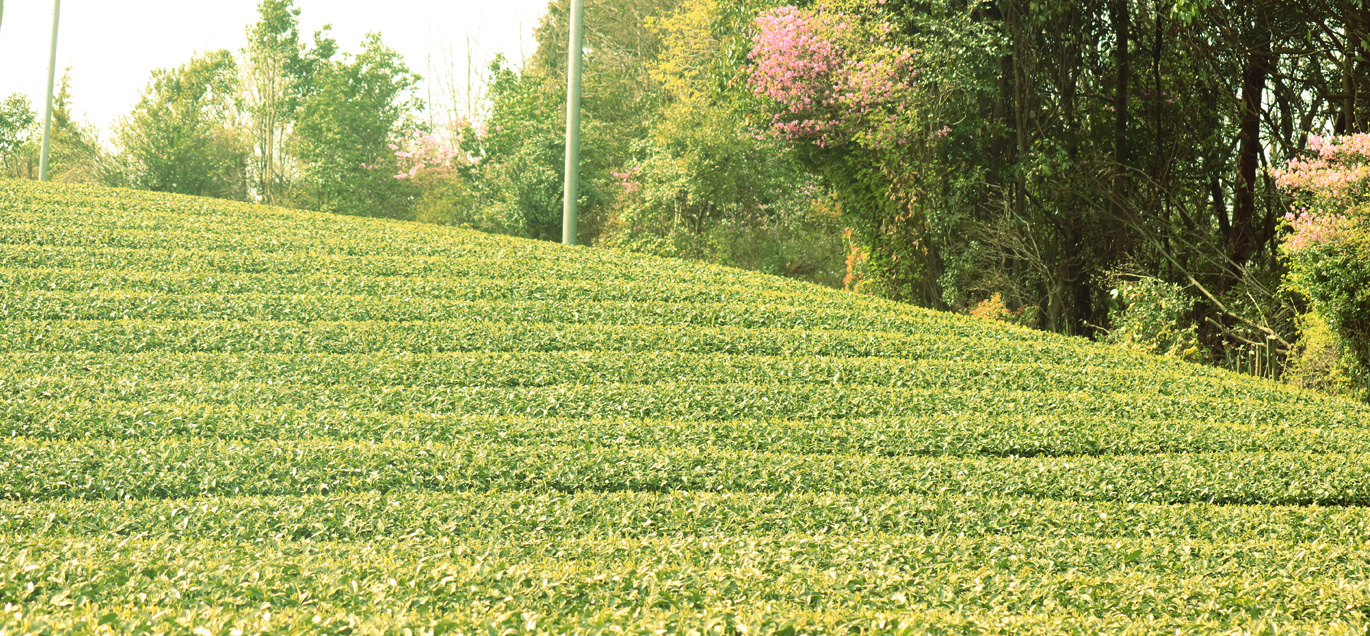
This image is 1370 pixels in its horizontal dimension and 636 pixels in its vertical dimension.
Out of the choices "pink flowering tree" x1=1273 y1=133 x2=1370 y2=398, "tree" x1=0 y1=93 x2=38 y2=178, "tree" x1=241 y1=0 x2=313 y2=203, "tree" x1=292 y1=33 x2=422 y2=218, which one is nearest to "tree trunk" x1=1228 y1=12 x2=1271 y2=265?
"pink flowering tree" x1=1273 y1=133 x2=1370 y2=398

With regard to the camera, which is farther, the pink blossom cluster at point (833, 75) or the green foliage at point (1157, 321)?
the pink blossom cluster at point (833, 75)

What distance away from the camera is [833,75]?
11.8 m

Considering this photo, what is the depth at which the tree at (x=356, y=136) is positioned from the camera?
23.9 metres

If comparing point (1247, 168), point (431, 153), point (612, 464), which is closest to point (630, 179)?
point (431, 153)

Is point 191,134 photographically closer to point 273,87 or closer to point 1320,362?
point 273,87

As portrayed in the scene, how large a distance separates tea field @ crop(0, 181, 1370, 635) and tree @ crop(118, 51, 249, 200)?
15.3m

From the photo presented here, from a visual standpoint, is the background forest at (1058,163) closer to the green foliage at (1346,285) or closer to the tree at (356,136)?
the green foliage at (1346,285)

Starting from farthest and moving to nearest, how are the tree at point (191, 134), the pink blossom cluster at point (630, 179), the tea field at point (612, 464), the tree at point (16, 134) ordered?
the tree at point (16, 134) → the tree at point (191, 134) → the pink blossom cluster at point (630, 179) → the tea field at point (612, 464)

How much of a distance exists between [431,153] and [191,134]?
6510 mm

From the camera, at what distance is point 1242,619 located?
345cm

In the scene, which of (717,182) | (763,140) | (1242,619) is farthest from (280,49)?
(1242,619)

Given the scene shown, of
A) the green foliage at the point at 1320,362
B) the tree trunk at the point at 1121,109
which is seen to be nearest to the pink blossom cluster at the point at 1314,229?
the green foliage at the point at 1320,362

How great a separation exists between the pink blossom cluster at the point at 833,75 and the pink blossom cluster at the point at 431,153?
489 inches

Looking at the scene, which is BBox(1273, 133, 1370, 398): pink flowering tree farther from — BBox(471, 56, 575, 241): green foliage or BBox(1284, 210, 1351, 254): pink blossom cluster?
BBox(471, 56, 575, 241): green foliage
